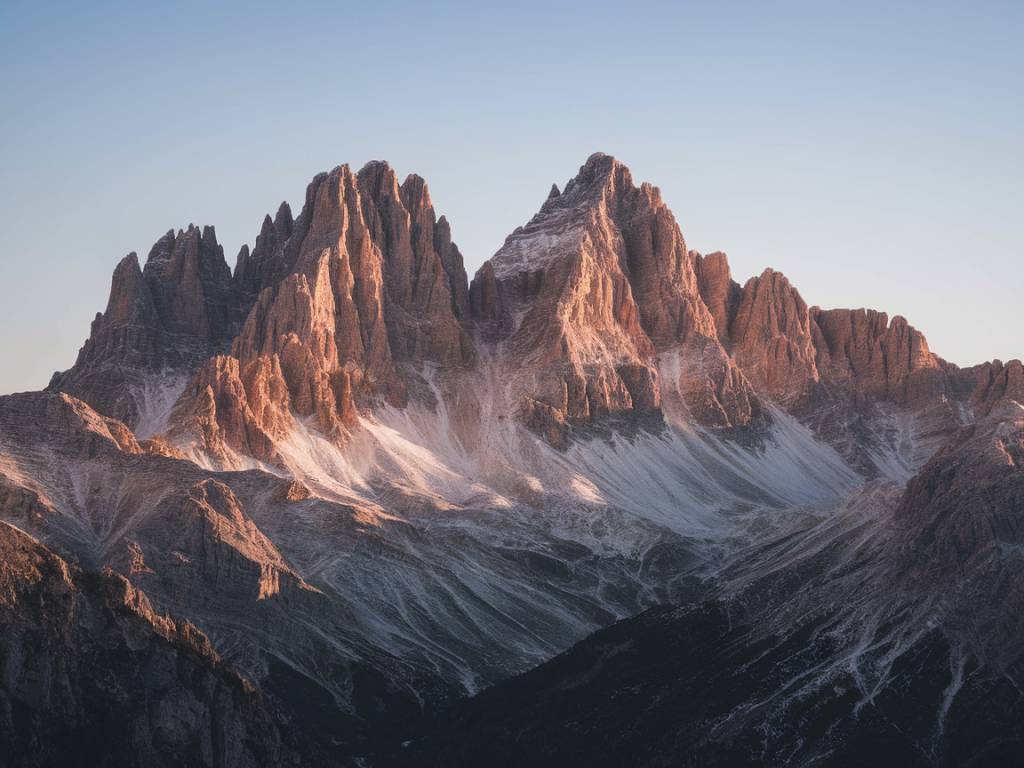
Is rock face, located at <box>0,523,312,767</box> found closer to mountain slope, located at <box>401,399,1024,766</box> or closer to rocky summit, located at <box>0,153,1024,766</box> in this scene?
rocky summit, located at <box>0,153,1024,766</box>

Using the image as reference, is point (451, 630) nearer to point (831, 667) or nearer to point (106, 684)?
point (831, 667)

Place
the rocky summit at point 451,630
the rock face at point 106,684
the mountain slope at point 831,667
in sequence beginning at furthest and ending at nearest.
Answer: the mountain slope at point 831,667 → the rocky summit at point 451,630 → the rock face at point 106,684

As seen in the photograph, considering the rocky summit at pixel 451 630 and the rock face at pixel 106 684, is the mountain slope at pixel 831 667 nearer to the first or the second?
the rocky summit at pixel 451 630

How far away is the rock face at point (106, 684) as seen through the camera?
94000 millimetres

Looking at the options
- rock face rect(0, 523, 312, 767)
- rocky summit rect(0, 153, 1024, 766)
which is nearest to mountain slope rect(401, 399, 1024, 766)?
rocky summit rect(0, 153, 1024, 766)

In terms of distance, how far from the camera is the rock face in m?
94.0

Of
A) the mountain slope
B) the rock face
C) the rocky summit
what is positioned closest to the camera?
the rock face

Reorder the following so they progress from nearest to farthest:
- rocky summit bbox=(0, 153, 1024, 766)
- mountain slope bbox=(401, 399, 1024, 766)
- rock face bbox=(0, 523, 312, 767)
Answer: rock face bbox=(0, 523, 312, 767)
rocky summit bbox=(0, 153, 1024, 766)
mountain slope bbox=(401, 399, 1024, 766)

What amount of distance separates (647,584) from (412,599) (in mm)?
34250

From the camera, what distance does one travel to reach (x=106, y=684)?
99.8 meters

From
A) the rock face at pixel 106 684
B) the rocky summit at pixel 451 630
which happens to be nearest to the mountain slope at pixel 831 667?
the rocky summit at pixel 451 630

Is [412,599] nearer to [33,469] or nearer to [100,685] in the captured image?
[33,469]

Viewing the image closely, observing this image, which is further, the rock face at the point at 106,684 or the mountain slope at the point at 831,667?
the mountain slope at the point at 831,667

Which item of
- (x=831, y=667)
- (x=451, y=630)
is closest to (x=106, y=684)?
(x=831, y=667)
